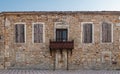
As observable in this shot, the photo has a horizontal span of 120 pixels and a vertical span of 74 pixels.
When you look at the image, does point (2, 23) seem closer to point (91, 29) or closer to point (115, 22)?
point (91, 29)

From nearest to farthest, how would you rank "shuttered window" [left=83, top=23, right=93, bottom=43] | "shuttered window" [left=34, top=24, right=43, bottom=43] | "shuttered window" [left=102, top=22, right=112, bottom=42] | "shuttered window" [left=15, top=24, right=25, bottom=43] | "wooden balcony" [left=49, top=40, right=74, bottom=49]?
"wooden balcony" [left=49, top=40, right=74, bottom=49], "shuttered window" [left=102, top=22, right=112, bottom=42], "shuttered window" [left=83, top=23, right=93, bottom=43], "shuttered window" [left=34, top=24, right=43, bottom=43], "shuttered window" [left=15, top=24, right=25, bottom=43]

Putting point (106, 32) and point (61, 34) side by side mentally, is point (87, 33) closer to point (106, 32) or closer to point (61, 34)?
point (106, 32)

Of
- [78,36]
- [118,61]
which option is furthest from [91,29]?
[118,61]

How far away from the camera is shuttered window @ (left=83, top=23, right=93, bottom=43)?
30156 mm

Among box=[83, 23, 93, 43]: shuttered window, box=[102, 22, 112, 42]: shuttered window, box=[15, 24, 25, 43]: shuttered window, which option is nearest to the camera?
box=[102, 22, 112, 42]: shuttered window

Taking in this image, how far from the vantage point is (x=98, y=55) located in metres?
30.1

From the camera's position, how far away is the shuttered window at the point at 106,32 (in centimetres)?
3003

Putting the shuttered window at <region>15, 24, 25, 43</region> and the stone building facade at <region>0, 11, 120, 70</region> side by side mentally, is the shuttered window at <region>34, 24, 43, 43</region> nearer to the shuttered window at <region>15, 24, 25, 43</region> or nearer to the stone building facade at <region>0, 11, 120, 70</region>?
the stone building facade at <region>0, 11, 120, 70</region>

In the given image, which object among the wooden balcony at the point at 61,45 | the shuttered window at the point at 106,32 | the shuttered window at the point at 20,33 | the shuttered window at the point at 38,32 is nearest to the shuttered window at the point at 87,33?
the shuttered window at the point at 106,32

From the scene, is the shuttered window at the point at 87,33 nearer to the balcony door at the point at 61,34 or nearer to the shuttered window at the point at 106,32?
the shuttered window at the point at 106,32

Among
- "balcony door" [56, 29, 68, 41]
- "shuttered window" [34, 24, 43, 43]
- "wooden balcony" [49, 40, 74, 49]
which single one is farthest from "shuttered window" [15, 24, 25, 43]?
"balcony door" [56, 29, 68, 41]

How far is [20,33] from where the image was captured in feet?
100

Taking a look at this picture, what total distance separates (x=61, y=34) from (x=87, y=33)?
6.85 ft

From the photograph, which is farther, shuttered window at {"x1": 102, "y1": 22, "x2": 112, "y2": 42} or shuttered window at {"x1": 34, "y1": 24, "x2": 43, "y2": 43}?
shuttered window at {"x1": 34, "y1": 24, "x2": 43, "y2": 43}
